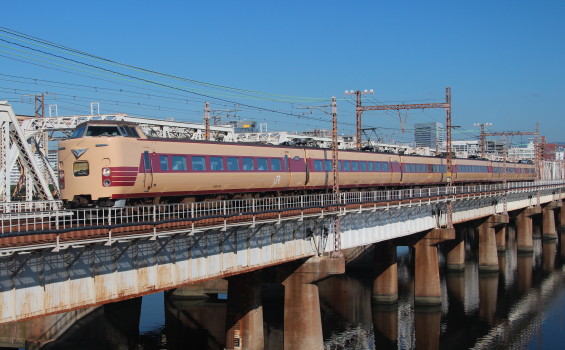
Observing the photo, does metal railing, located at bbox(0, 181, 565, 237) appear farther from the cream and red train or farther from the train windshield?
the train windshield

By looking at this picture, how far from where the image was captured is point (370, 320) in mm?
53719

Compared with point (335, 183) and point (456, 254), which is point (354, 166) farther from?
point (456, 254)

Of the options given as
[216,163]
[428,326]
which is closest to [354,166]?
[428,326]

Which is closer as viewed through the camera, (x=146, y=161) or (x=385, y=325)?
(x=146, y=161)

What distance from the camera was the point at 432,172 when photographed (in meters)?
67.1

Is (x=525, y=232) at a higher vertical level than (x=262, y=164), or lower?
lower

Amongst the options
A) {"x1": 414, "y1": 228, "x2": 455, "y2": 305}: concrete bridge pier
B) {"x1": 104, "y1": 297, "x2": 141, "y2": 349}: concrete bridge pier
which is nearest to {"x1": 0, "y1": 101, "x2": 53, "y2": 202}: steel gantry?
{"x1": 104, "y1": 297, "x2": 141, "y2": 349}: concrete bridge pier

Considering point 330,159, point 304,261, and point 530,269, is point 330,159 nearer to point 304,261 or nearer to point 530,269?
point 304,261

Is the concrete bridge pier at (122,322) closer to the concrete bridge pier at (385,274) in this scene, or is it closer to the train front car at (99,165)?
the concrete bridge pier at (385,274)

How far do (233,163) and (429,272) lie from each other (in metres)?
28.9

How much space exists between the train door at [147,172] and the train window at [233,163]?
6.56 m

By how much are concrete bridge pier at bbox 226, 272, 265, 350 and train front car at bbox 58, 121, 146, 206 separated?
12.6 metres

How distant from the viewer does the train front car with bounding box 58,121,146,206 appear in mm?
27484

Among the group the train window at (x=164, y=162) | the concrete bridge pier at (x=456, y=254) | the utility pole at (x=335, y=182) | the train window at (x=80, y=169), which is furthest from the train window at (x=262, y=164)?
the concrete bridge pier at (x=456, y=254)
